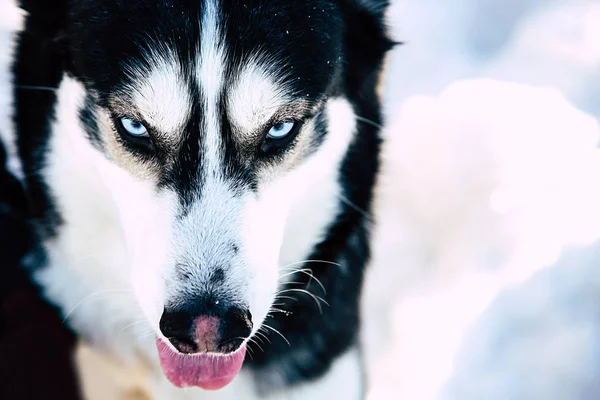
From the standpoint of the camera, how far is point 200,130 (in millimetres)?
1175

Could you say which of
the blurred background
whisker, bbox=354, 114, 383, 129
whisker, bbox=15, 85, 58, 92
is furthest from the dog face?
the blurred background

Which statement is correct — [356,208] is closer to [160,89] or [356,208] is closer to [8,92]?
[160,89]

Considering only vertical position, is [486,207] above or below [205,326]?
below

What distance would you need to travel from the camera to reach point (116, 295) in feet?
5.06

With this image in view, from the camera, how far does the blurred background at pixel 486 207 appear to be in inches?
70.9

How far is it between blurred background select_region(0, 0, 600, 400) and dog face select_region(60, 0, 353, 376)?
1.98 feet

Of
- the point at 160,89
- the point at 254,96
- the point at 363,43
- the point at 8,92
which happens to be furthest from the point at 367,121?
the point at 8,92

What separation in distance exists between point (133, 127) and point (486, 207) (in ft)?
4.22

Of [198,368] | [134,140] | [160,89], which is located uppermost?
[160,89]

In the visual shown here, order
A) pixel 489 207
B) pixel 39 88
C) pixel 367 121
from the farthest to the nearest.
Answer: pixel 489 207 → pixel 367 121 → pixel 39 88

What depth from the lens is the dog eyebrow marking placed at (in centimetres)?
114

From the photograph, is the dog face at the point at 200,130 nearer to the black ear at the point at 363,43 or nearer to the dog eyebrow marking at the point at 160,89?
the dog eyebrow marking at the point at 160,89

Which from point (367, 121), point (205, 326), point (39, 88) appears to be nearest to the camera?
point (205, 326)

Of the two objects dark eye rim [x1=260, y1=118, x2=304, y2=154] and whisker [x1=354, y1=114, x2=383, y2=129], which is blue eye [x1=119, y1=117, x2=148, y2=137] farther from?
whisker [x1=354, y1=114, x2=383, y2=129]
